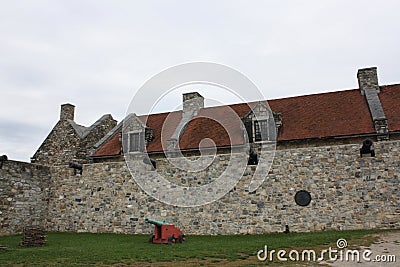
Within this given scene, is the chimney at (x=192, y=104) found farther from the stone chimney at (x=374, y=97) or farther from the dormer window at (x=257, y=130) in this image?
the stone chimney at (x=374, y=97)

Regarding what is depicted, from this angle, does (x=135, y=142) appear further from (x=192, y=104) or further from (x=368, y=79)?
(x=368, y=79)

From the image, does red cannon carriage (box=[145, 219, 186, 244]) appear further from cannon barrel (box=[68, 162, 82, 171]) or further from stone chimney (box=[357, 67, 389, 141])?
stone chimney (box=[357, 67, 389, 141])

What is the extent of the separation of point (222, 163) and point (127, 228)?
5.59 metres

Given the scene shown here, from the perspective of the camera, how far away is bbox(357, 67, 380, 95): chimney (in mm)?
18406

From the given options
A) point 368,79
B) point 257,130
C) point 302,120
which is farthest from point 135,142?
point 368,79

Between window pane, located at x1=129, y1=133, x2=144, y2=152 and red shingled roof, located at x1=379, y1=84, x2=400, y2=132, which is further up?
red shingled roof, located at x1=379, y1=84, x2=400, y2=132

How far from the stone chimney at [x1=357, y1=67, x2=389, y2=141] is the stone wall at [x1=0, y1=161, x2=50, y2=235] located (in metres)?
16.8

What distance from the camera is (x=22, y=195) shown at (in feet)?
57.1

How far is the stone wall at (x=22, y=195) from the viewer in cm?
1638

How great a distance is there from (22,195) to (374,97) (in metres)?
18.2

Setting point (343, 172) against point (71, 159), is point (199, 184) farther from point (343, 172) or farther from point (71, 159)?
point (71, 159)

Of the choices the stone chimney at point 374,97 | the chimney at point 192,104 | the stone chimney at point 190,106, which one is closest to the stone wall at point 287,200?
the stone chimney at point 374,97

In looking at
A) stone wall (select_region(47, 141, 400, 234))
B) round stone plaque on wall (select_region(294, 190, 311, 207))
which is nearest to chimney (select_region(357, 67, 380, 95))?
stone wall (select_region(47, 141, 400, 234))

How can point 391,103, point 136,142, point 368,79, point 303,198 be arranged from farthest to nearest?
point 136,142 → point 368,79 → point 391,103 → point 303,198
